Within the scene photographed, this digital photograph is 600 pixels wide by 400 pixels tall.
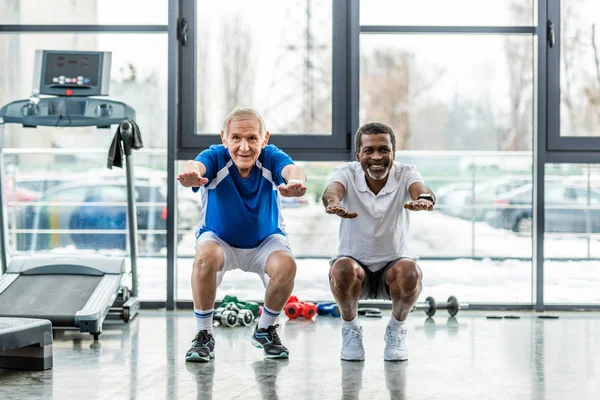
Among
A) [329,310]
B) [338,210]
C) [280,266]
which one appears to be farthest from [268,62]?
[338,210]

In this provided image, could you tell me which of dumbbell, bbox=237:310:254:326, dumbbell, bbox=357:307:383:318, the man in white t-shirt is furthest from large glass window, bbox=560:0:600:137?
dumbbell, bbox=237:310:254:326

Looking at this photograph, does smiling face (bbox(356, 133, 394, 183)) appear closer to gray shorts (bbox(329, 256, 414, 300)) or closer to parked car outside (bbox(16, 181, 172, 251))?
gray shorts (bbox(329, 256, 414, 300))

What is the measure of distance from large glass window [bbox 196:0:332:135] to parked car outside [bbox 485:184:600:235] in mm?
1186

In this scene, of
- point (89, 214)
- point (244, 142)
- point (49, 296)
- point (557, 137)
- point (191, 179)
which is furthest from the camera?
point (89, 214)

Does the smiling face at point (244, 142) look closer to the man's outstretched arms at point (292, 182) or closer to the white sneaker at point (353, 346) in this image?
the man's outstretched arms at point (292, 182)

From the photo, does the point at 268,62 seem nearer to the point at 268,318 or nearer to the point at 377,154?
the point at 377,154

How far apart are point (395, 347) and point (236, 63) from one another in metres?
2.37

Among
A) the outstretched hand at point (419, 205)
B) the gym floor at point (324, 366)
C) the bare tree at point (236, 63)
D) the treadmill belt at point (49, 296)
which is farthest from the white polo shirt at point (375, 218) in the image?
the bare tree at point (236, 63)

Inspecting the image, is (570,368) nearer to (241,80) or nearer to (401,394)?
(401,394)

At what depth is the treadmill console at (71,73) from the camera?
461cm

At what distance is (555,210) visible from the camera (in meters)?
5.30

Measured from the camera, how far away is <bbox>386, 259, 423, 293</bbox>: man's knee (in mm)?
3441

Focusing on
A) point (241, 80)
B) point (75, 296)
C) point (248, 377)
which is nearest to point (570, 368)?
point (248, 377)

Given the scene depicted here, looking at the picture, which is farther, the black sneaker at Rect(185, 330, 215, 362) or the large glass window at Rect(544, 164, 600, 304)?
the large glass window at Rect(544, 164, 600, 304)
